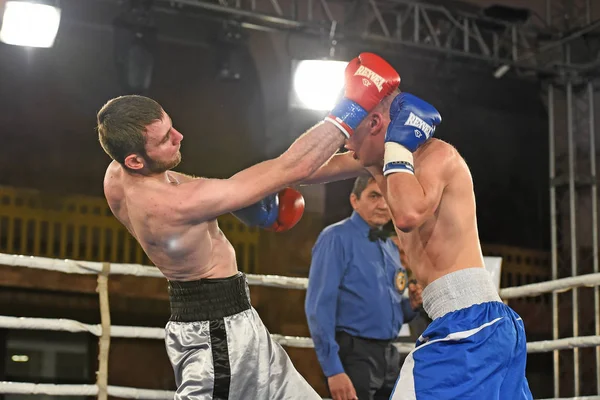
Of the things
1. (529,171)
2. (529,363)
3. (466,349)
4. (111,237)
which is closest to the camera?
(466,349)

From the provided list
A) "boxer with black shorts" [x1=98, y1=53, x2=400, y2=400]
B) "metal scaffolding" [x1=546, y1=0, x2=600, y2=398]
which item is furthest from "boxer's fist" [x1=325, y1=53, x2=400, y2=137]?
"metal scaffolding" [x1=546, y1=0, x2=600, y2=398]

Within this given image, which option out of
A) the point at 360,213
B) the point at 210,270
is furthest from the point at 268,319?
the point at 210,270

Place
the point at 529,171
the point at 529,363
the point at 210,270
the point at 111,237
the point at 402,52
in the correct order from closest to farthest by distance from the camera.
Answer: the point at 210,270 → the point at 402,52 → the point at 111,237 → the point at 529,363 → the point at 529,171

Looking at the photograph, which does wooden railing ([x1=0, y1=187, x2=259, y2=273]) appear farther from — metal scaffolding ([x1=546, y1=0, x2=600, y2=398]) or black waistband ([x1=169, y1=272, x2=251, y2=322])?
black waistband ([x1=169, y1=272, x2=251, y2=322])

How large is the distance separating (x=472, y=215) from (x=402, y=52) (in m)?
5.02

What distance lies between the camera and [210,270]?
2094 mm

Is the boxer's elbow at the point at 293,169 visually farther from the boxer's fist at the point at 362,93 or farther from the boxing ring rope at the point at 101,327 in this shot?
the boxing ring rope at the point at 101,327

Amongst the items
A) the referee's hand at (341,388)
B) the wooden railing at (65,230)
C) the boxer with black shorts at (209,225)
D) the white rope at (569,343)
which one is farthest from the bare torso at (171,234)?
the wooden railing at (65,230)

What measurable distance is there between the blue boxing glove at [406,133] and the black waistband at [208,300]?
0.51 meters

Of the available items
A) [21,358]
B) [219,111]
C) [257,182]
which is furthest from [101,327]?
[219,111]

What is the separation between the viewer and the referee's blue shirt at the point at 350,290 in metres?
2.84

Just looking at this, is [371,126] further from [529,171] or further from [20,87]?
[529,171]

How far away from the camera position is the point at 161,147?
81.4 inches

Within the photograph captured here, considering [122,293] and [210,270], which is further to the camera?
[122,293]
